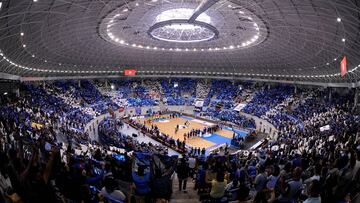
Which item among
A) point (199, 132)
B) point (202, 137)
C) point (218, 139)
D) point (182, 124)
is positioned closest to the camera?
point (218, 139)

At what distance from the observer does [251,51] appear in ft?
142

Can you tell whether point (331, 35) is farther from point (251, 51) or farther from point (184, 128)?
point (184, 128)

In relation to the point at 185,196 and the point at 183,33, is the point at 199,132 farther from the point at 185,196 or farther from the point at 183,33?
the point at 185,196

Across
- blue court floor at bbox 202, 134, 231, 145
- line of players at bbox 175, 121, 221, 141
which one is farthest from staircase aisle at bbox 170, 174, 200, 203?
line of players at bbox 175, 121, 221, 141

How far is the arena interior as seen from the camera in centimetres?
584

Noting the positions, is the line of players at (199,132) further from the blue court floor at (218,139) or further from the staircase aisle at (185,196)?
the staircase aisle at (185,196)

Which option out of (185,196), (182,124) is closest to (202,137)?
(182,124)

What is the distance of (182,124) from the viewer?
49.3 metres

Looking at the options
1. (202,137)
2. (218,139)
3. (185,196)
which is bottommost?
(202,137)

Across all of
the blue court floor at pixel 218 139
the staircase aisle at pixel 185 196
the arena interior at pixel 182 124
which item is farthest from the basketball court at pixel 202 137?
the staircase aisle at pixel 185 196

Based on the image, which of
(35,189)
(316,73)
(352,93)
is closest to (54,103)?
(35,189)

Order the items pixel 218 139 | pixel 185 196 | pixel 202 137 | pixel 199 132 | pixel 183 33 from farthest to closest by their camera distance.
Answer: pixel 199 132, pixel 183 33, pixel 202 137, pixel 218 139, pixel 185 196

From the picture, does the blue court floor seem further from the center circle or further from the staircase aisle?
the staircase aisle

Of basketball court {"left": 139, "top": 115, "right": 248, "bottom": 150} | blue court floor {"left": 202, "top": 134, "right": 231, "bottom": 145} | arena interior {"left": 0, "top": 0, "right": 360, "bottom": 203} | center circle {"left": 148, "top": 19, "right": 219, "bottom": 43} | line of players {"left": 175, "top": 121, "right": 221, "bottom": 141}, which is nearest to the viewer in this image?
arena interior {"left": 0, "top": 0, "right": 360, "bottom": 203}
